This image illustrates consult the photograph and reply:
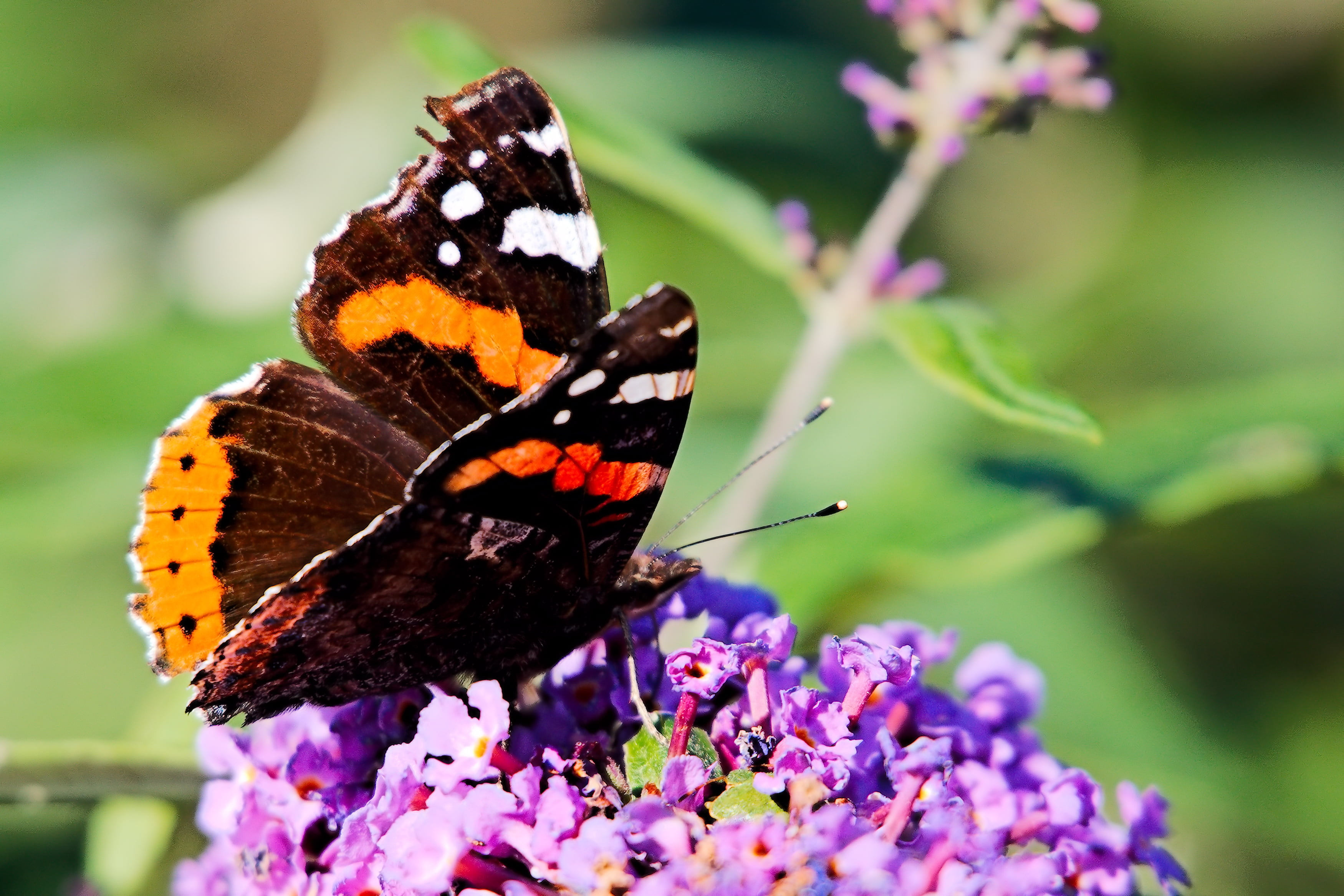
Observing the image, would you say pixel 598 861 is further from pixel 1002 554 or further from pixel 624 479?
pixel 1002 554

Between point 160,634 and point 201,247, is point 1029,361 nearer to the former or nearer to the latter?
point 160,634

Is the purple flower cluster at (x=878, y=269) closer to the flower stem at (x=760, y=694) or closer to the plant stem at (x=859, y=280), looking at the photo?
the plant stem at (x=859, y=280)

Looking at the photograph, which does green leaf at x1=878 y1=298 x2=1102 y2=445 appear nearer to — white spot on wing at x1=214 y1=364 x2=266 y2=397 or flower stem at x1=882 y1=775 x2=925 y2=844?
flower stem at x1=882 y1=775 x2=925 y2=844

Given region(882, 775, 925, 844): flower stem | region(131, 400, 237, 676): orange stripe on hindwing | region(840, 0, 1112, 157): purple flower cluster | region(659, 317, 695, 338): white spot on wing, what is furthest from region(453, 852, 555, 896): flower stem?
region(840, 0, 1112, 157): purple flower cluster

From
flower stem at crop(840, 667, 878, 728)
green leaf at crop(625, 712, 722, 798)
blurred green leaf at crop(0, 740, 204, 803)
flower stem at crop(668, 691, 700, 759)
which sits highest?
flower stem at crop(840, 667, 878, 728)

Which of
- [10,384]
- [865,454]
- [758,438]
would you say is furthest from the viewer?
[865,454]

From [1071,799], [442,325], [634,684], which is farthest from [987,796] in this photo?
[442,325]

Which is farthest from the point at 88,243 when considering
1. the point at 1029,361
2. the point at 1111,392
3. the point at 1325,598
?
the point at 1325,598
